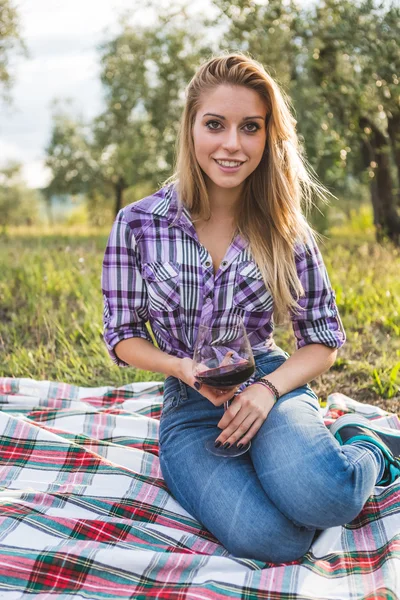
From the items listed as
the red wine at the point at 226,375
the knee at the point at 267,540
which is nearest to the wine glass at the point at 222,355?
the red wine at the point at 226,375

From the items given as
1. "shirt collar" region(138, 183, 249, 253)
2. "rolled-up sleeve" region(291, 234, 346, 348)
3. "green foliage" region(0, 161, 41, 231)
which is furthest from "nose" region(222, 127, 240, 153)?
"green foliage" region(0, 161, 41, 231)

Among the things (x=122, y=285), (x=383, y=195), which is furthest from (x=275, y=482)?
(x=383, y=195)

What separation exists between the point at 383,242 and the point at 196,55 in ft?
15.6

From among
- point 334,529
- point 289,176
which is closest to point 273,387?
point 334,529

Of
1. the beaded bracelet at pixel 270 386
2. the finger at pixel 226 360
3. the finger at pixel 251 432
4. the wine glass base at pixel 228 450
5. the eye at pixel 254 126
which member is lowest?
the wine glass base at pixel 228 450

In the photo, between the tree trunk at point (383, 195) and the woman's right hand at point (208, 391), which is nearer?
the woman's right hand at point (208, 391)

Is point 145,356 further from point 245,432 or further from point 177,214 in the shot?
point 177,214

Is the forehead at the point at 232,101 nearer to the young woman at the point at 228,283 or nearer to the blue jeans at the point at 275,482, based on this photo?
the young woman at the point at 228,283

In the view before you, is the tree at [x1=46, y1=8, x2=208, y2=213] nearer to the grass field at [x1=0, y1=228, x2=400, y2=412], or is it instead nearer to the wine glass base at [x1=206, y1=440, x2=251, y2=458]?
the grass field at [x1=0, y1=228, x2=400, y2=412]

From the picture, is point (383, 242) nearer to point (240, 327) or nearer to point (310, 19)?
point (310, 19)

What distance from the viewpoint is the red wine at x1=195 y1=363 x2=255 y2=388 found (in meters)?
2.28

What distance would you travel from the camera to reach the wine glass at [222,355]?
89.5 inches

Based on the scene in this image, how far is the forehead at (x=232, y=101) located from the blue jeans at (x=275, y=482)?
120cm

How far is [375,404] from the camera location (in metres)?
3.96
